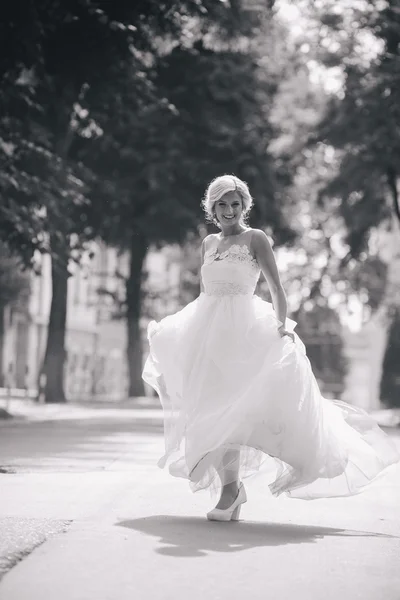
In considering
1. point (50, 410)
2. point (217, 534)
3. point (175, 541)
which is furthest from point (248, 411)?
point (50, 410)

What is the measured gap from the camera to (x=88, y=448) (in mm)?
15078

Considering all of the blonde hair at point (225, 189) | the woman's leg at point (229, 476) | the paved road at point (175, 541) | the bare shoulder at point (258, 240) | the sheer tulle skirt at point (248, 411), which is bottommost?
the paved road at point (175, 541)

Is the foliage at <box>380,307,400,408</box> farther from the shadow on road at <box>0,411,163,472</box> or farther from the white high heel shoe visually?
the white high heel shoe

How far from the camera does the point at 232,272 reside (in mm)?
8383

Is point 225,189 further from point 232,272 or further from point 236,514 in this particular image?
point 236,514

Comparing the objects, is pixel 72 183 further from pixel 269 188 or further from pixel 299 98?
pixel 269 188

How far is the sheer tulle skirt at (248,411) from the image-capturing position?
7902 millimetres

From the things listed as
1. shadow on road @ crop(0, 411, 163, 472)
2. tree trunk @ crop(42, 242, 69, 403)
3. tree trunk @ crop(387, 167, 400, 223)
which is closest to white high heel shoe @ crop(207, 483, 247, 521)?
shadow on road @ crop(0, 411, 163, 472)

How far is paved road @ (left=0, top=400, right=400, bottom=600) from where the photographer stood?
216 inches

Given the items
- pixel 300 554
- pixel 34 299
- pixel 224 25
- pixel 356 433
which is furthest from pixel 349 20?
pixel 34 299

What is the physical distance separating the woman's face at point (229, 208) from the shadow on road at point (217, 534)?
1.87 meters

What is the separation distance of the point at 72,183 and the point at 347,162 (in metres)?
8.01

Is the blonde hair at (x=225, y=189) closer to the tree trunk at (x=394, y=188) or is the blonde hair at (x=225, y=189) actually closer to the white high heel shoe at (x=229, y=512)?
the white high heel shoe at (x=229, y=512)

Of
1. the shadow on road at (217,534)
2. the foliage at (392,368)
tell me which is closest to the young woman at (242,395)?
the shadow on road at (217,534)
